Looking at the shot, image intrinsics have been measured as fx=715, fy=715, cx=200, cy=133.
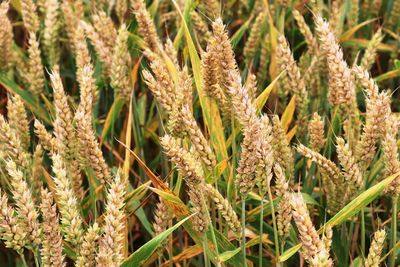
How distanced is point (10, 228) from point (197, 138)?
0.43 meters

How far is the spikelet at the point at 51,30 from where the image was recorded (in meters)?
2.27

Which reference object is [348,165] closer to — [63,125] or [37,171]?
[63,125]

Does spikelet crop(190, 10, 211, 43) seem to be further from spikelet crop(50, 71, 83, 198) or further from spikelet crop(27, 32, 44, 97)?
spikelet crop(50, 71, 83, 198)

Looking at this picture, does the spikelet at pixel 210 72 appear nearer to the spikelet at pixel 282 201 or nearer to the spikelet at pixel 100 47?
the spikelet at pixel 282 201

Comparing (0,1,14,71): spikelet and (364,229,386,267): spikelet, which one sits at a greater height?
(0,1,14,71): spikelet

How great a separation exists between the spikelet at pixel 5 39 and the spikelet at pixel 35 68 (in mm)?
74

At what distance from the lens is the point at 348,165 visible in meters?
1.58

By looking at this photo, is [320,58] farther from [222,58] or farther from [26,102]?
[26,102]

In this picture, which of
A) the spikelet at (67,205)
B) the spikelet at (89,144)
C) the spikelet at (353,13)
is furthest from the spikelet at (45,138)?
the spikelet at (353,13)

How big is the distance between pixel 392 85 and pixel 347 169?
1125 mm

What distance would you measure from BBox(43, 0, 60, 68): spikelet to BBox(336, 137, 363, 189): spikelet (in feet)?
3.65

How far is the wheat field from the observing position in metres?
1.41

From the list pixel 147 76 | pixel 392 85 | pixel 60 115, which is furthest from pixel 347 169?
pixel 392 85

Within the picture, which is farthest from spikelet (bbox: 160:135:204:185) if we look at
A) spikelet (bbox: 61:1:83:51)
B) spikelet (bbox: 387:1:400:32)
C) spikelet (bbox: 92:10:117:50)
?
spikelet (bbox: 387:1:400:32)
